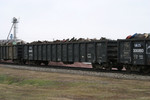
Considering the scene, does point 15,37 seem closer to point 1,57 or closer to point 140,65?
point 1,57

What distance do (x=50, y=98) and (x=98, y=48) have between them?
12878 millimetres

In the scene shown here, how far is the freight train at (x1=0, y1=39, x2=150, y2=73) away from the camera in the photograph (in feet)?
60.0

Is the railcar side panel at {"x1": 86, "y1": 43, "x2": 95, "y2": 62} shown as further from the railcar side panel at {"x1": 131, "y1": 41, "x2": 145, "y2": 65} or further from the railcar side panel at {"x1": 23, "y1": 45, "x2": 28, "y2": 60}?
the railcar side panel at {"x1": 23, "y1": 45, "x2": 28, "y2": 60}

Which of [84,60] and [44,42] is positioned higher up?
[44,42]

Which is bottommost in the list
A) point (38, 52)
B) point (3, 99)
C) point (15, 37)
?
point (3, 99)

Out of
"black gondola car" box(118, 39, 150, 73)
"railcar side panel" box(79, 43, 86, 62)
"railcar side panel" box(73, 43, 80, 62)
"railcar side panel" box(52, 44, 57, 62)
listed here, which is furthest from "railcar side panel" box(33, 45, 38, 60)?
"black gondola car" box(118, 39, 150, 73)

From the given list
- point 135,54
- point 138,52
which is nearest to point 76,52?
point 135,54

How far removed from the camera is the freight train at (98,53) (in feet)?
60.0

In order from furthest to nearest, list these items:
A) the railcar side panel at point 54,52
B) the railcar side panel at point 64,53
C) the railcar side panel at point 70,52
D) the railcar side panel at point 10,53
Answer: the railcar side panel at point 10,53, the railcar side panel at point 54,52, the railcar side panel at point 64,53, the railcar side panel at point 70,52

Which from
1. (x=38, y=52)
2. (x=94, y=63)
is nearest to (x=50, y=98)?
(x=94, y=63)

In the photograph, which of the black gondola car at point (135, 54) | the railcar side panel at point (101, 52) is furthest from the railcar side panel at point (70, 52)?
the black gondola car at point (135, 54)

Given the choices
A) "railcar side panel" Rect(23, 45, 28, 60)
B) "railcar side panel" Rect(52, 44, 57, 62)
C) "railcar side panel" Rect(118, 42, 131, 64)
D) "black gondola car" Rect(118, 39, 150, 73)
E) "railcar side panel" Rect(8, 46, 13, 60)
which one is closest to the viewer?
"black gondola car" Rect(118, 39, 150, 73)

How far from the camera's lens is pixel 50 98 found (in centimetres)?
979

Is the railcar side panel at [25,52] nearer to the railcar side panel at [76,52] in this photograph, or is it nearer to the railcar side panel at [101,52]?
the railcar side panel at [76,52]
